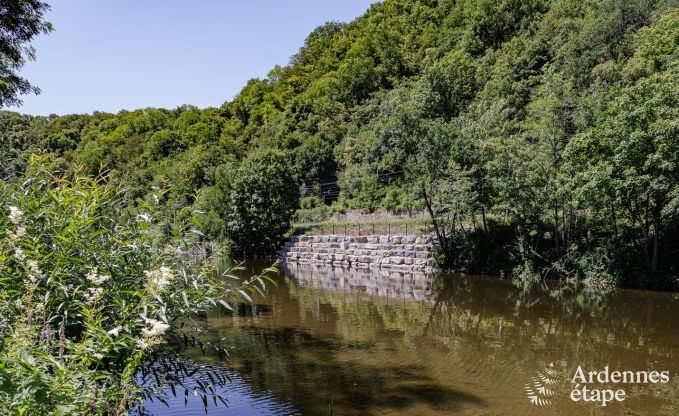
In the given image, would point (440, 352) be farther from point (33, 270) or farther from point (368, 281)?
point (368, 281)

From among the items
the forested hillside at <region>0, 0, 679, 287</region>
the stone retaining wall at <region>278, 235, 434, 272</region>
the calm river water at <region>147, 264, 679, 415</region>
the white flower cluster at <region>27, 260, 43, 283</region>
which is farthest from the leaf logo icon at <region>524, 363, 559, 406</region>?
the stone retaining wall at <region>278, 235, 434, 272</region>

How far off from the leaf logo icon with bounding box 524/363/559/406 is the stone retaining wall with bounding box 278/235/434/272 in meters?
16.2

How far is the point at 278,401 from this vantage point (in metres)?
7.41

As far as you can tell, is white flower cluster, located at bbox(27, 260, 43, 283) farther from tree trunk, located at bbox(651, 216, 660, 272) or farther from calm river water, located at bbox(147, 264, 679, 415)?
tree trunk, located at bbox(651, 216, 660, 272)

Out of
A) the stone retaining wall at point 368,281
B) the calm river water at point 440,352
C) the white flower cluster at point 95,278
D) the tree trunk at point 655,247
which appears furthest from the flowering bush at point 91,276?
the tree trunk at point 655,247

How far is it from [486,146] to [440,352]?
14914 mm

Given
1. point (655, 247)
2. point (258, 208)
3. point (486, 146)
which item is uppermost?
point (486, 146)

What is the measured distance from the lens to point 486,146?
75.4ft

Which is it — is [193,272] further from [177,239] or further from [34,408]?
[34,408]

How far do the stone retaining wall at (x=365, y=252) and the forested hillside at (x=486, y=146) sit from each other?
159cm

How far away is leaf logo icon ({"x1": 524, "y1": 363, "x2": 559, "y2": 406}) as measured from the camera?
7.50 meters

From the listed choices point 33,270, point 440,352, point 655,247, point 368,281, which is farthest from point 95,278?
point 655,247

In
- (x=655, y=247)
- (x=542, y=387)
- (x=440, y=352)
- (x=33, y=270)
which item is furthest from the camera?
(x=655, y=247)

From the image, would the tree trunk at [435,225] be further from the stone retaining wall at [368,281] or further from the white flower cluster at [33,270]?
the white flower cluster at [33,270]
